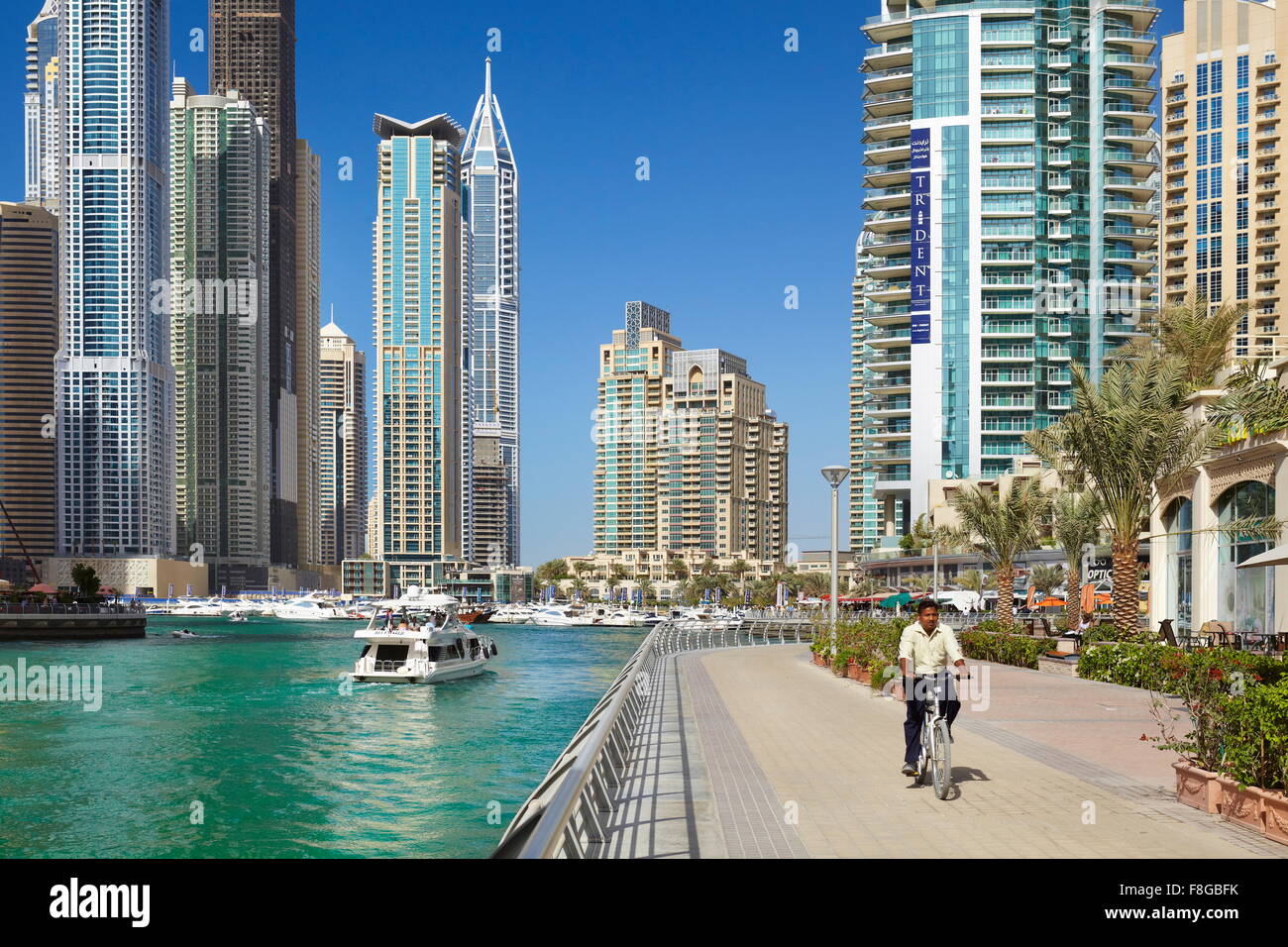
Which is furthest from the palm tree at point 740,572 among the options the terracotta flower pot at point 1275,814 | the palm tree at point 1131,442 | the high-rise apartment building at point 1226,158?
the terracotta flower pot at point 1275,814

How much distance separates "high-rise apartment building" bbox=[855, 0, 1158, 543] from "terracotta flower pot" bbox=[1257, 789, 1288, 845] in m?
89.1

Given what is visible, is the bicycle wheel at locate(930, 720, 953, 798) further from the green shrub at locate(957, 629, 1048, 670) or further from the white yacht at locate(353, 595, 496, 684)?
the white yacht at locate(353, 595, 496, 684)

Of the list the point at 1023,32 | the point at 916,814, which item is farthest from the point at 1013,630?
the point at 1023,32

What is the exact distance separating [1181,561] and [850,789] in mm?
27921

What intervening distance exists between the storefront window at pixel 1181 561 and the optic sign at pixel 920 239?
62928 mm

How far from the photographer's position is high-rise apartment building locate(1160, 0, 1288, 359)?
126438 millimetres

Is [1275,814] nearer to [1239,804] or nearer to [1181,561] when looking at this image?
[1239,804]

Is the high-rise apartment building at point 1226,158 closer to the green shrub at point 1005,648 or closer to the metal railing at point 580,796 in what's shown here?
the green shrub at point 1005,648

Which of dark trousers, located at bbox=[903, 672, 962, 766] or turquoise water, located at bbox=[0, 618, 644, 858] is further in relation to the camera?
turquoise water, located at bbox=[0, 618, 644, 858]

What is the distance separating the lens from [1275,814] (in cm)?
919

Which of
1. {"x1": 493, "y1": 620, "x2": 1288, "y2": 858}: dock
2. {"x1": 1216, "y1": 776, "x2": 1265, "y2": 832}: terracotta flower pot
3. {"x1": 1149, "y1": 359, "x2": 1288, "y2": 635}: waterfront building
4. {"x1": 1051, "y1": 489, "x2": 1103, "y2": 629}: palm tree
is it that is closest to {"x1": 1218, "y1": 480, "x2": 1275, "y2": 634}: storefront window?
{"x1": 1149, "y1": 359, "x2": 1288, "y2": 635}: waterfront building
